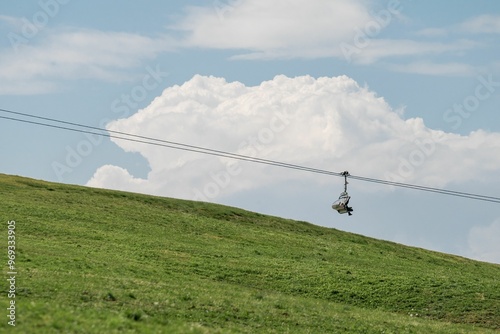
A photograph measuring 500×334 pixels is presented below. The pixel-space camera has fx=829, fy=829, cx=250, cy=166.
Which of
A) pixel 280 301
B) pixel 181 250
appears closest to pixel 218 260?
pixel 181 250

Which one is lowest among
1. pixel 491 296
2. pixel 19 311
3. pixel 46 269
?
pixel 19 311

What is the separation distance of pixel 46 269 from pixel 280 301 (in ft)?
43.7

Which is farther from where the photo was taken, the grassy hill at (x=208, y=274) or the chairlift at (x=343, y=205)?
the chairlift at (x=343, y=205)

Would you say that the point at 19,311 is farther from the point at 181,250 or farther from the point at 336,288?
the point at 181,250

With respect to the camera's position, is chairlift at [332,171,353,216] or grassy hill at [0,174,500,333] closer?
grassy hill at [0,174,500,333]

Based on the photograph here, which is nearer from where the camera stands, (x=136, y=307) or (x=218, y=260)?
(x=136, y=307)

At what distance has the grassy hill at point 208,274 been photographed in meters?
36.9

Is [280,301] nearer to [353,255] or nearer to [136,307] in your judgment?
[136,307]

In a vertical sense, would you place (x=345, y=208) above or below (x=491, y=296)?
above

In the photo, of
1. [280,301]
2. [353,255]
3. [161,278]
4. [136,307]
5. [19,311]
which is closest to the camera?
[19,311]

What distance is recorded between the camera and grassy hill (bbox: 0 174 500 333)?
36.9 m

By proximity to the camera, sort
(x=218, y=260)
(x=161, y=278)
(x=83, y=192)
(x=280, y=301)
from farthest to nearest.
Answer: (x=83, y=192) < (x=218, y=260) < (x=161, y=278) < (x=280, y=301)

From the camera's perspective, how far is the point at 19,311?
29750mm

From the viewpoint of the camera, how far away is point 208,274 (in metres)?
57.0
